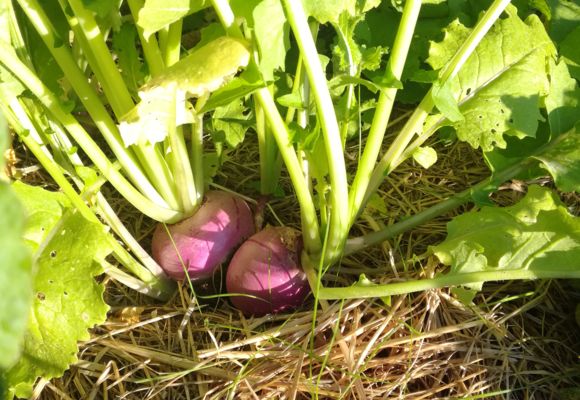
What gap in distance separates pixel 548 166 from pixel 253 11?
497 millimetres

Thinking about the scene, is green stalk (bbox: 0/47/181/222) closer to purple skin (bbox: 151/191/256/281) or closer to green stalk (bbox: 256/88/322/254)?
purple skin (bbox: 151/191/256/281)

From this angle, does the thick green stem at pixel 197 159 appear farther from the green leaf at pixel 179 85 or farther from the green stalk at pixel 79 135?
the green leaf at pixel 179 85

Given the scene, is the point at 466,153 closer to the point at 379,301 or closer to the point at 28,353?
the point at 379,301

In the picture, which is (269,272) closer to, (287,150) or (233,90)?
(287,150)

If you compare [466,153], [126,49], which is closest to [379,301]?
[466,153]

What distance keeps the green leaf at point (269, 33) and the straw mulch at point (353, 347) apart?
353 mm

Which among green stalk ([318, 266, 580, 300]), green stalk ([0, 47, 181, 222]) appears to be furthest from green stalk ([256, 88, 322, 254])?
green stalk ([0, 47, 181, 222])

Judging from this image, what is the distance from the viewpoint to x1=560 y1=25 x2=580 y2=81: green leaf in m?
1.09

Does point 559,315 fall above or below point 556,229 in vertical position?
below

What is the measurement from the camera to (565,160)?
98 cm

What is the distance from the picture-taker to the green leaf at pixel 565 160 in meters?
0.95

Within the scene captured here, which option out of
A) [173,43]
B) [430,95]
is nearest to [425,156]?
[430,95]

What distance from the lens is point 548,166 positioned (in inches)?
37.9

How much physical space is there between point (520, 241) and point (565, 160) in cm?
16
